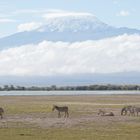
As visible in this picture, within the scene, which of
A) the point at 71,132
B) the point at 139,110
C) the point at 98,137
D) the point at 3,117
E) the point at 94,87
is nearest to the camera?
the point at 98,137

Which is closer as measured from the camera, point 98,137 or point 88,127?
point 98,137

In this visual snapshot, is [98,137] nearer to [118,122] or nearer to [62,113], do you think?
[118,122]

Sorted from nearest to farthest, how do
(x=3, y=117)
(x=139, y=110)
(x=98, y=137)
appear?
(x=98, y=137)
(x=3, y=117)
(x=139, y=110)

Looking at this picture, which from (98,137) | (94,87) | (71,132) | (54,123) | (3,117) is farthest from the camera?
(94,87)

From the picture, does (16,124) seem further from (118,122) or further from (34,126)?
(118,122)

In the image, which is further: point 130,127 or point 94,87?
point 94,87

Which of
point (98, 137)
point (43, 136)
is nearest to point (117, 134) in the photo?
point (98, 137)

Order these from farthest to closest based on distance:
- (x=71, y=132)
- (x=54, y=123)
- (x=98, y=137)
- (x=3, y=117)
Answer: (x=3, y=117) → (x=54, y=123) → (x=71, y=132) → (x=98, y=137)

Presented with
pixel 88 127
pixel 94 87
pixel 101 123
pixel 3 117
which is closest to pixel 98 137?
pixel 88 127

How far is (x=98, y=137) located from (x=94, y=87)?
15709 cm

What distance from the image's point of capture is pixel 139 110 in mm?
51625

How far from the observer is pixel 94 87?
7485 inches

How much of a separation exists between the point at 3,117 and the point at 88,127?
11331 mm

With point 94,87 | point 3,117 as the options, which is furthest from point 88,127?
point 94,87
